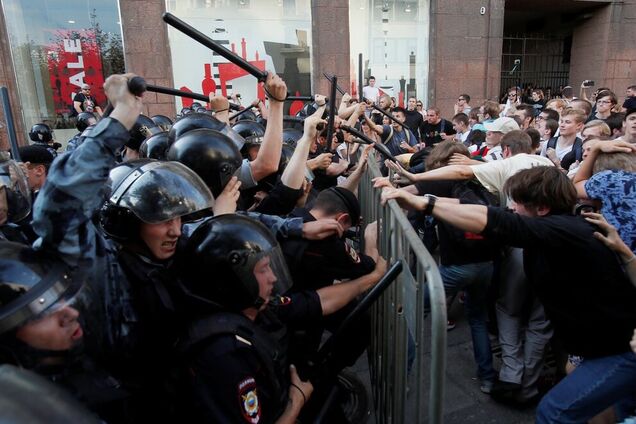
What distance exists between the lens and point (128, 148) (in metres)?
4.12

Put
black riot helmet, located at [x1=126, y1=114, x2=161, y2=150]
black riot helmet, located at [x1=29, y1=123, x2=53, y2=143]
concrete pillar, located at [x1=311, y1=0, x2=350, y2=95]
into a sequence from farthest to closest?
1. concrete pillar, located at [x1=311, y1=0, x2=350, y2=95]
2. black riot helmet, located at [x1=29, y1=123, x2=53, y2=143]
3. black riot helmet, located at [x1=126, y1=114, x2=161, y2=150]

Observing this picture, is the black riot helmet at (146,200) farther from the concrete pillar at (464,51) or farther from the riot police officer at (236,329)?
the concrete pillar at (464,51)

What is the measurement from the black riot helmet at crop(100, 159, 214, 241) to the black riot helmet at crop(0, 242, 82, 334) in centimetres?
45

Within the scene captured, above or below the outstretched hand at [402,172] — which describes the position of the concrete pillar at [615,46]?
above

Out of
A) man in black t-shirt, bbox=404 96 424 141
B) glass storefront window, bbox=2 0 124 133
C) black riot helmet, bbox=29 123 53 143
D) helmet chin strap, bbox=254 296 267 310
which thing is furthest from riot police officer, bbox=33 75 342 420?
glass storefront window, bbox=2 0 124 133

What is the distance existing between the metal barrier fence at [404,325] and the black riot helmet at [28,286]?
1023 millimetres

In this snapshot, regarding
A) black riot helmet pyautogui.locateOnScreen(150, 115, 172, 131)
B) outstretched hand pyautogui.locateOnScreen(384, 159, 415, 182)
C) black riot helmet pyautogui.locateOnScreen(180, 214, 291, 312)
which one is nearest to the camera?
black riot helmet pyautogui.locateOnScreen(180, 214, 291, 312)

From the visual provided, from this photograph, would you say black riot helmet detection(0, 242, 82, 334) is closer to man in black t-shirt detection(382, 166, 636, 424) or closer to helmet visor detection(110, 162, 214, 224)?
Result: helmet visor detection(110, 162, 214, 224)

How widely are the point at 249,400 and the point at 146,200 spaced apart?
2.65ft

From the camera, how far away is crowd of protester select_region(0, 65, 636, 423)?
1.35 m

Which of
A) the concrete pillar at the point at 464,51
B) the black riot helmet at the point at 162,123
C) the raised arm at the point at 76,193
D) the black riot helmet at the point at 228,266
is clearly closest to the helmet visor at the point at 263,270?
the black riot helmet at the point at 228,266

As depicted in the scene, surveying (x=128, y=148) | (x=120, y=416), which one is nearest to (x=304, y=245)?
(x=120, y=416)

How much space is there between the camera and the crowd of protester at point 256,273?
1.35 metres

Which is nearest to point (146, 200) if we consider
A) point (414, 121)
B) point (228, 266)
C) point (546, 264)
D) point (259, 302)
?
point (228, 266)
